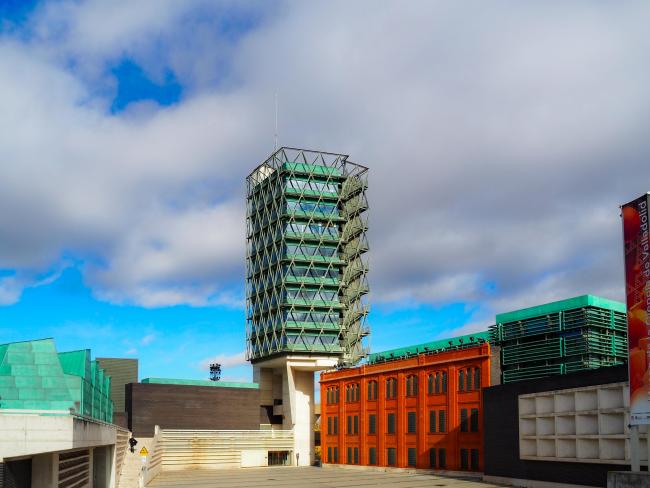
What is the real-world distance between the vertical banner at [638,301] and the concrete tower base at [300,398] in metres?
71.7

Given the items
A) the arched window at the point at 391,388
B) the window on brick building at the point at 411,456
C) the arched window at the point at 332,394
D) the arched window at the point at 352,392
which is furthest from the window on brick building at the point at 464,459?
the arched window at the point at 332,394

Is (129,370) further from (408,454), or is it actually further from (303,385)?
(408,454)

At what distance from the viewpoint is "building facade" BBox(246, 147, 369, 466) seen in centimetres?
11019

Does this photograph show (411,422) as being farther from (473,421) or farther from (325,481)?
(325,481)

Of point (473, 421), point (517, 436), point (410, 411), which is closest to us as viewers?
point (517, 436)

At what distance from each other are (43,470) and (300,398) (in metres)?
86.4

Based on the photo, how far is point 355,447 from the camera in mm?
92750

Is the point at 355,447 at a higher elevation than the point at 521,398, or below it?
below

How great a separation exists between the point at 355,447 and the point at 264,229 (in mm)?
40415

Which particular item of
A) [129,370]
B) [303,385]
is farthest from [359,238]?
[129,370]

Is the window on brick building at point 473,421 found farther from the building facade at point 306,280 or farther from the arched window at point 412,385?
the building facade at point 306,280

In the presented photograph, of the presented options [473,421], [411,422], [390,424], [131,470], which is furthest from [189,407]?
[473,421]

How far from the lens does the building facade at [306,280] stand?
110188 mm

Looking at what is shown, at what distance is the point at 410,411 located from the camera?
82.0m
